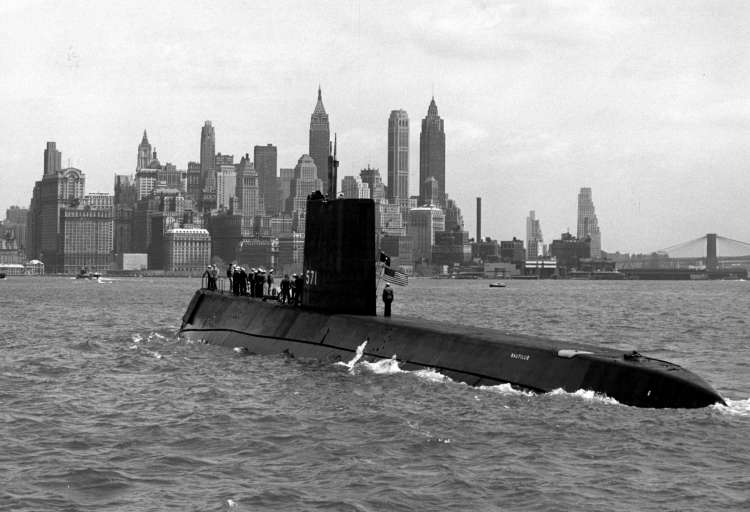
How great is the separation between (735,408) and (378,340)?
9645 millimetres

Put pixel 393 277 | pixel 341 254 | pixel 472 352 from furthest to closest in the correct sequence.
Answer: pixel 393 277
pixel 341 254
pixel 472 352

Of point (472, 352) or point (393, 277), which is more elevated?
point (393, 277)

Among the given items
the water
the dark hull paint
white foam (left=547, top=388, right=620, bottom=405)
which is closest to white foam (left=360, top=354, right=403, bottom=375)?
the water

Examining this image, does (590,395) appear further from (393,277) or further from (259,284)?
(259,284)

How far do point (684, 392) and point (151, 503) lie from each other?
1037 centimetres

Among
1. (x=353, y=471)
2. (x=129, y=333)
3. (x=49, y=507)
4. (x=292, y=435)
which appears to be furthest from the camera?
(x=129, y=333)

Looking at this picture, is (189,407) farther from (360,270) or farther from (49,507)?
(360,270)

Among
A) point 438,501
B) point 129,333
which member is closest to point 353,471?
point 438,501

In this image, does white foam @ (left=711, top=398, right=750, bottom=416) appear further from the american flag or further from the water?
the american flag

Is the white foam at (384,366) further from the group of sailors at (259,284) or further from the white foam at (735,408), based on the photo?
the white foam at (735,408)

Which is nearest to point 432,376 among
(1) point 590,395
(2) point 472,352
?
(2) point 472,352

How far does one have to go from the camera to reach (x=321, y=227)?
30.4 metres

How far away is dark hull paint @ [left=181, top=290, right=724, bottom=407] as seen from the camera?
2022cm

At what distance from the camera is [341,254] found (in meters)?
29.9
